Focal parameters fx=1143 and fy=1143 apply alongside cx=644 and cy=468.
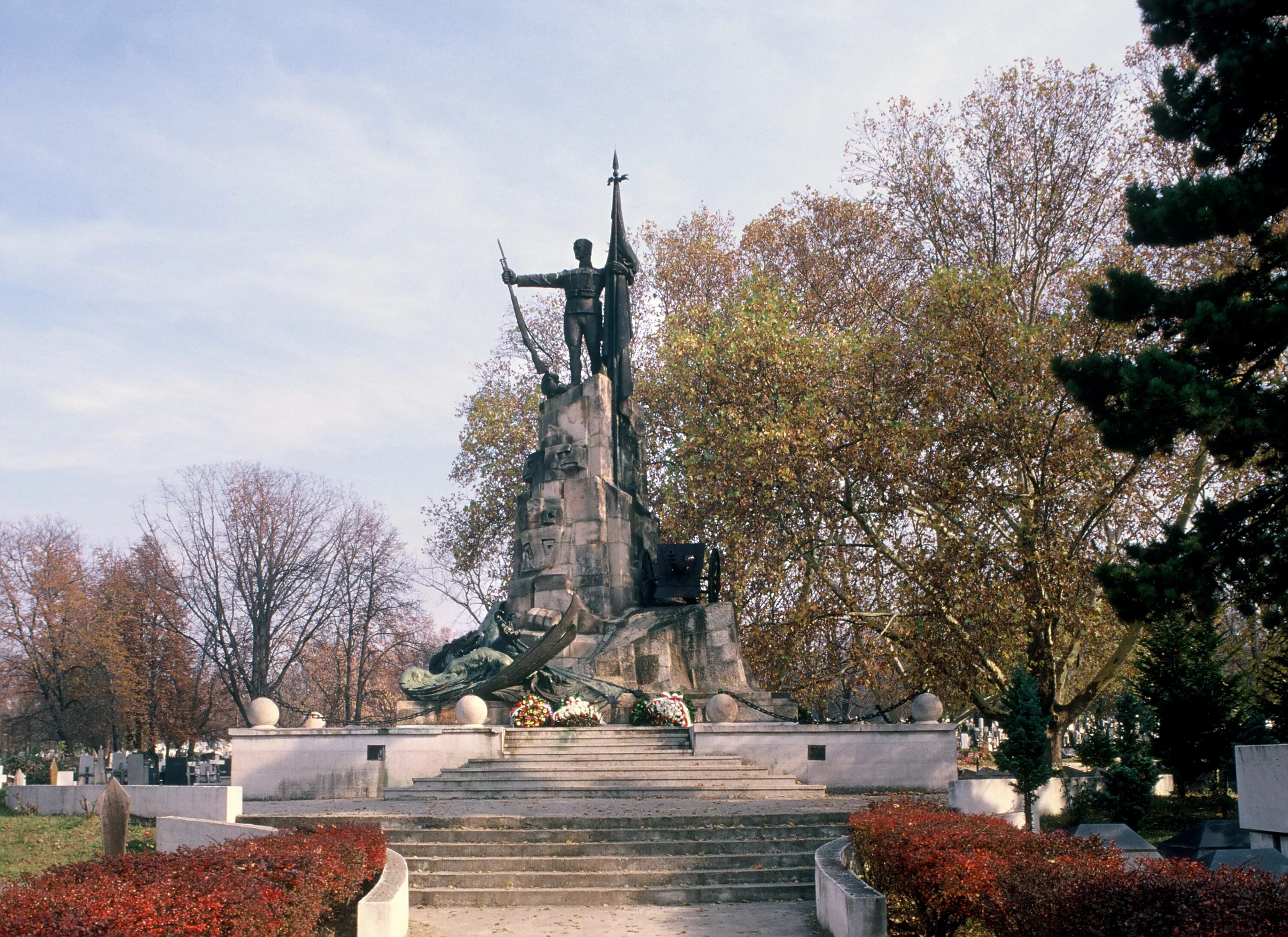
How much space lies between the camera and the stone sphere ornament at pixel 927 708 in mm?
19047

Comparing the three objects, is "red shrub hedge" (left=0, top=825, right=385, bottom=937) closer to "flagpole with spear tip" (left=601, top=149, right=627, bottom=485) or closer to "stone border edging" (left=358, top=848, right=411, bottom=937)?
"stone border edging" (left=358, top=848, right=411, bottom=937)

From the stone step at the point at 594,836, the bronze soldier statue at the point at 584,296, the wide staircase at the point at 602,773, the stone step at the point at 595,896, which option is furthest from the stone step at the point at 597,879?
the bronze soldier statue at the point at 584,296

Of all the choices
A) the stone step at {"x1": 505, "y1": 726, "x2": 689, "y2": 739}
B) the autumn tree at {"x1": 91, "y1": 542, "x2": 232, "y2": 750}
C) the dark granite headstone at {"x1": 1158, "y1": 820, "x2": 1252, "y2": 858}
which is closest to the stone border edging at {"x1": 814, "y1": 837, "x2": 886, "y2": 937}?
the dark granite headstone at {"x1": 1158, "y1": 820, "x2": 1252, "y2": 858}

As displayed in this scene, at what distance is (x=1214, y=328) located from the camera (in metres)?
14.6

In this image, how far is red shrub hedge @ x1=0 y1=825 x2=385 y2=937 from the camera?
6605mm

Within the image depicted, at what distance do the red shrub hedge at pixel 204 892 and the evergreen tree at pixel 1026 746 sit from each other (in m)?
11.2

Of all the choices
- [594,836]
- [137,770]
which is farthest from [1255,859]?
[137,770]

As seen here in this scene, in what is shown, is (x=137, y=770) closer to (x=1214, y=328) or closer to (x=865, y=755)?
(x=865, y=755)

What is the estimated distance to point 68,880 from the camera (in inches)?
319

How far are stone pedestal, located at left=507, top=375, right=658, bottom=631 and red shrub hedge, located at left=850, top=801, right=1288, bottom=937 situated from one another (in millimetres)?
11623

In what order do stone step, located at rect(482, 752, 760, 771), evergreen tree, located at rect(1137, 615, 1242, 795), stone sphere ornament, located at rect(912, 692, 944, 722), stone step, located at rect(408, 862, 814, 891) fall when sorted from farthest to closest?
1. evergreen tree, located at rect(1137, 615, 1242, 795)
2. stone sphere ornament, located at rect(912, 692, 944, 722)
3. stone step, located at rect(482, 752, 760, 771)
4. stone step, located at rect(408, 862, 814, 891)

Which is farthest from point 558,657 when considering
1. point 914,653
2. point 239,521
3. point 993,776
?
point 239,521

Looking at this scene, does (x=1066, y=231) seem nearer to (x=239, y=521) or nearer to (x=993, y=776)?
(x=993, y=776)

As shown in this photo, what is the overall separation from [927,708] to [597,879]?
8.70 meters
